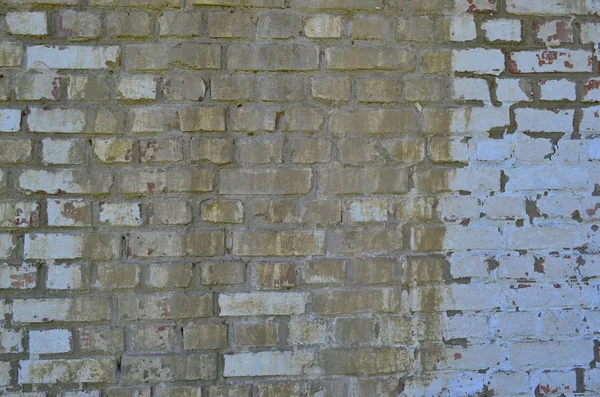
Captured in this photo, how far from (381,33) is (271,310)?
1007 millimetres

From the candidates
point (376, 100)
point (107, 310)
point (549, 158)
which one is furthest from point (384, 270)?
point (107, 310)

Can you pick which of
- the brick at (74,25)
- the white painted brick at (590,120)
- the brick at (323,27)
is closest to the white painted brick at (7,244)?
the brick at (74,25)

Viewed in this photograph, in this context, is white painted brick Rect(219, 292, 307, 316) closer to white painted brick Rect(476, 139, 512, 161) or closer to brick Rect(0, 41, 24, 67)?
white painted brick Rect(476, 139, 512, 161)

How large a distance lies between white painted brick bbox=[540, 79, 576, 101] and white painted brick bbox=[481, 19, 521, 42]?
19cm

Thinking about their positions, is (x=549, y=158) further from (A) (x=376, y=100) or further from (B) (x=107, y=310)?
(B) (x=107, y=310)

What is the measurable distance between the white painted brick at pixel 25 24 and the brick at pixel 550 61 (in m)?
1.57

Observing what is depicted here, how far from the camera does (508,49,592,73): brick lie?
189 cm

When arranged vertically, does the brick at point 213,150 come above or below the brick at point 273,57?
below

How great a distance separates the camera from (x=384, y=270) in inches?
72.7

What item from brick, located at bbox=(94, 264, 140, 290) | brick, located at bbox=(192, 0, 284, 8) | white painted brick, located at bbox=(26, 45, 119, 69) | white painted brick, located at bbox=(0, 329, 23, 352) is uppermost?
brick, located at bbox=(192, 0, 284, 8)

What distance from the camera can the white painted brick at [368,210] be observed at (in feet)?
6.06

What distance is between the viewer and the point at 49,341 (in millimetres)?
1769

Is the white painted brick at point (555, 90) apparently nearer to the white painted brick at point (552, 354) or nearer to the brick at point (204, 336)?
the white painted brick at point (552, 354)

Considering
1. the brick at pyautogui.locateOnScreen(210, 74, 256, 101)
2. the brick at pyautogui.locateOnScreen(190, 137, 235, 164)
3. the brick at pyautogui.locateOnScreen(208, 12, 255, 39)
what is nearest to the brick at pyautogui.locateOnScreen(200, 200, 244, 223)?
the brick at pyautogui.locateOnScreen(190, 137, 235, 164)
